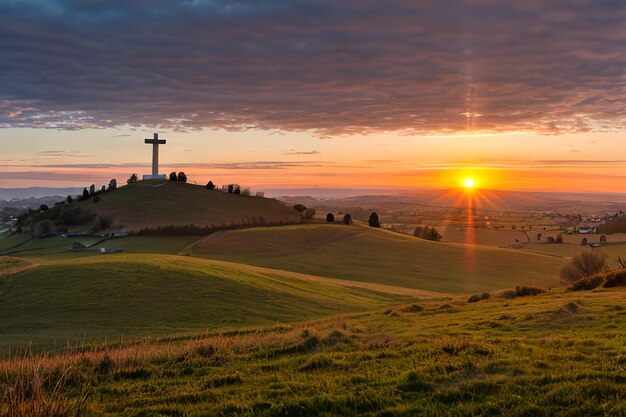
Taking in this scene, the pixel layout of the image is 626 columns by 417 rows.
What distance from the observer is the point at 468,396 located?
921cm

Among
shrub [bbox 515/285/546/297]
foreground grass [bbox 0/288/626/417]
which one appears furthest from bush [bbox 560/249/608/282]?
foreground grass [bbox 0/288/626/417]

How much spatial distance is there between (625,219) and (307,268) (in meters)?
123

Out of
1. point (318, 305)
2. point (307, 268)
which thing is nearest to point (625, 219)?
point (307, 268)

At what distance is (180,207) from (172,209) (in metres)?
2.31

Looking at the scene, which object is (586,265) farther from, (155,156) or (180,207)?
(155,156)

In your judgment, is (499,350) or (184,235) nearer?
(499,350)

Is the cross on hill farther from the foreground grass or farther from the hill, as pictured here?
the foreground grass

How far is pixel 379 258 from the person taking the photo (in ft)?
259

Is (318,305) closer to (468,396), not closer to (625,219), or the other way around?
(468,396)

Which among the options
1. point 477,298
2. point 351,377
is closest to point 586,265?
point 477,298

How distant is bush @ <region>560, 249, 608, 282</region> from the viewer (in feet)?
151

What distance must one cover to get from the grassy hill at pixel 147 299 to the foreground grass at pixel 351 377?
13164 mm

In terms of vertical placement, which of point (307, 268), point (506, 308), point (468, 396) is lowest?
point (307, 268)

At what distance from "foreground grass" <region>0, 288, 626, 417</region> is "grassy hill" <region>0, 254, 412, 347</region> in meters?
13.2
